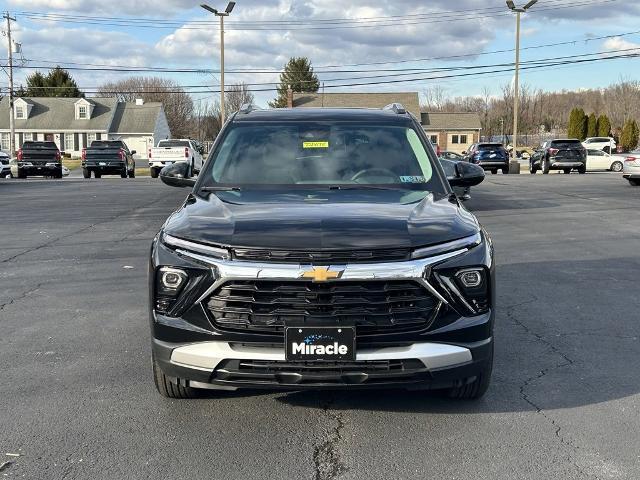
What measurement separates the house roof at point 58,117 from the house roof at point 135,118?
1.06m

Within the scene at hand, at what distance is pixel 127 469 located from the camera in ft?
11.0

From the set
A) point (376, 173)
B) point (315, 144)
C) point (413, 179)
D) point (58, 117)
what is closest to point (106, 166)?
point (315, 144)

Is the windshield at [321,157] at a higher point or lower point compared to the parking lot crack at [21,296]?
higher

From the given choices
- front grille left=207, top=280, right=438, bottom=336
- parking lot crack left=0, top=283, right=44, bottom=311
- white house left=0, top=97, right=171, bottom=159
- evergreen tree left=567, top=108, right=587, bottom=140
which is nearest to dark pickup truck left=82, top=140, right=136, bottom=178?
parking lot crack left=0, top=283, right=44, bottom=311

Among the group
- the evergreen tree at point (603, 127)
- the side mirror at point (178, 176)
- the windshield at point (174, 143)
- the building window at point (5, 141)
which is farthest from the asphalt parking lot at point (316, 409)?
the building window at point (5, 141)

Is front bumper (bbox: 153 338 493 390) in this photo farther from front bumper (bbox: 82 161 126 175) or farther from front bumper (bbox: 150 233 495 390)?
front bumper (bbox: 82 161 126 175)

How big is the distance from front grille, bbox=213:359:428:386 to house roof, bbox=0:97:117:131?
223 ft

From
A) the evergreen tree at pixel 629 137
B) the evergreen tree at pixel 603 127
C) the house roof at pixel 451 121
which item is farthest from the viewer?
the house roof at pixel 451 121

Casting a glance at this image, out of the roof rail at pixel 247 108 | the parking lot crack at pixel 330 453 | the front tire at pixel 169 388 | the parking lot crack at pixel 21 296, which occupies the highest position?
the roof rail at pixel 247 108

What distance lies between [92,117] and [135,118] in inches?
163

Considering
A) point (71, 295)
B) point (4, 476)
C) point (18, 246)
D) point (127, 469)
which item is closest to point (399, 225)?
point (127, 469)

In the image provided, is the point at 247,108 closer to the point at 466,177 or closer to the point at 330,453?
the point at 466,177

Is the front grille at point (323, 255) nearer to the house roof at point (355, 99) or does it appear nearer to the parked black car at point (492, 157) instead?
the parked black car at point (492, 157)

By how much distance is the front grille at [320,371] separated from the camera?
3475 millimetres
